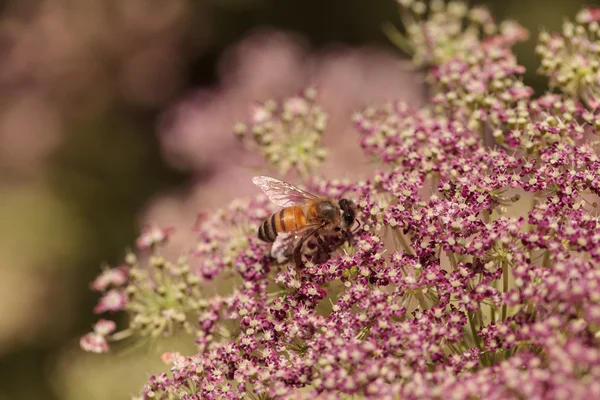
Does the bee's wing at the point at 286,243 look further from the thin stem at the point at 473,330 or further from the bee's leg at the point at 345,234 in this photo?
the thin stem at the point at 473,330

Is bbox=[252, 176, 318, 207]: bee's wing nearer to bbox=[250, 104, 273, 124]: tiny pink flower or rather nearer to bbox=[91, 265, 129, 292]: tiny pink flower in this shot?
bbox=[250, 104, 273, 124]: tiny pink flower

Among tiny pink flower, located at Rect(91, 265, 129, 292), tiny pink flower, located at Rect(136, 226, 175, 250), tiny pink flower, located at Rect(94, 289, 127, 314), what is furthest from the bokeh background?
tiny pink flower, located at Rect(94, 289, 127, 314)

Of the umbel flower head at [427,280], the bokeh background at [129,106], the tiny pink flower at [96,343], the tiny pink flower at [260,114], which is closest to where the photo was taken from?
the umbel flower head at [427,280]

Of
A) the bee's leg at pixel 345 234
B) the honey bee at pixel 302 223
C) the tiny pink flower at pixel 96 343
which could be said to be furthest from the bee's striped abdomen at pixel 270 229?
the tiny pink flower at pixel 96 343

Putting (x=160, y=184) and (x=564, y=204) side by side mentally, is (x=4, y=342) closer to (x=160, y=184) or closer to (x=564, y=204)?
(x=160, y=184)

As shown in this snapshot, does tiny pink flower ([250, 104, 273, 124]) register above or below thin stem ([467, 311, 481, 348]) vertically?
above

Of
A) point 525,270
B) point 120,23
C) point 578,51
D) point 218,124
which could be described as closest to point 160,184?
point 218,124
